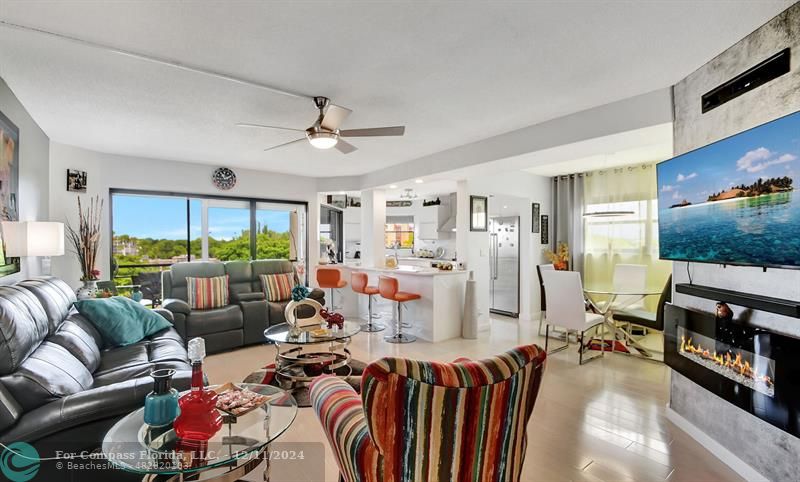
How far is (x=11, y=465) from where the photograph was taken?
4.89ft

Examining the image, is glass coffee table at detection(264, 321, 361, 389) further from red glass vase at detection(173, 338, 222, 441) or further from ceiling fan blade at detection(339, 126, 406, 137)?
ceiling fan blade at detection(339, 126, 406, 137)

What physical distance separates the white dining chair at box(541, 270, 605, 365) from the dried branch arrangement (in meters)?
5.41

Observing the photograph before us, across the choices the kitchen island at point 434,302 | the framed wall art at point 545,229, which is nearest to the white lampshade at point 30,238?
the kitchen island at point 434,302

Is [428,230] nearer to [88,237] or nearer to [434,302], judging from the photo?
[434,302]

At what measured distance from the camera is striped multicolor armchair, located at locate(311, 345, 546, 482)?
1.18 metres

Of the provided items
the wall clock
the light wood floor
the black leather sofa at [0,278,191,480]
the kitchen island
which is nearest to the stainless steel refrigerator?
the kitchen island

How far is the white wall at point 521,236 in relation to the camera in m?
5.47

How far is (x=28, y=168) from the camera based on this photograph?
3324 mm

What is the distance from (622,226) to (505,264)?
1923 mm

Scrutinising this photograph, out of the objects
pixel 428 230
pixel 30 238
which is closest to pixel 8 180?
pixel 30 238

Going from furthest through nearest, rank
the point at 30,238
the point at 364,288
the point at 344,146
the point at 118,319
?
the point at 364,288
the point at 344,146
the point at 118,319
the point at 30,238

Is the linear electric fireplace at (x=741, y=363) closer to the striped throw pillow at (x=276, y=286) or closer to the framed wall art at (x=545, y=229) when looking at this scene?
the framed wall art at (x=545, y=229)

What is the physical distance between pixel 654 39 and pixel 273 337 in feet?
12.1

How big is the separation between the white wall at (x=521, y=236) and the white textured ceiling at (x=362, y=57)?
1.99 meters
